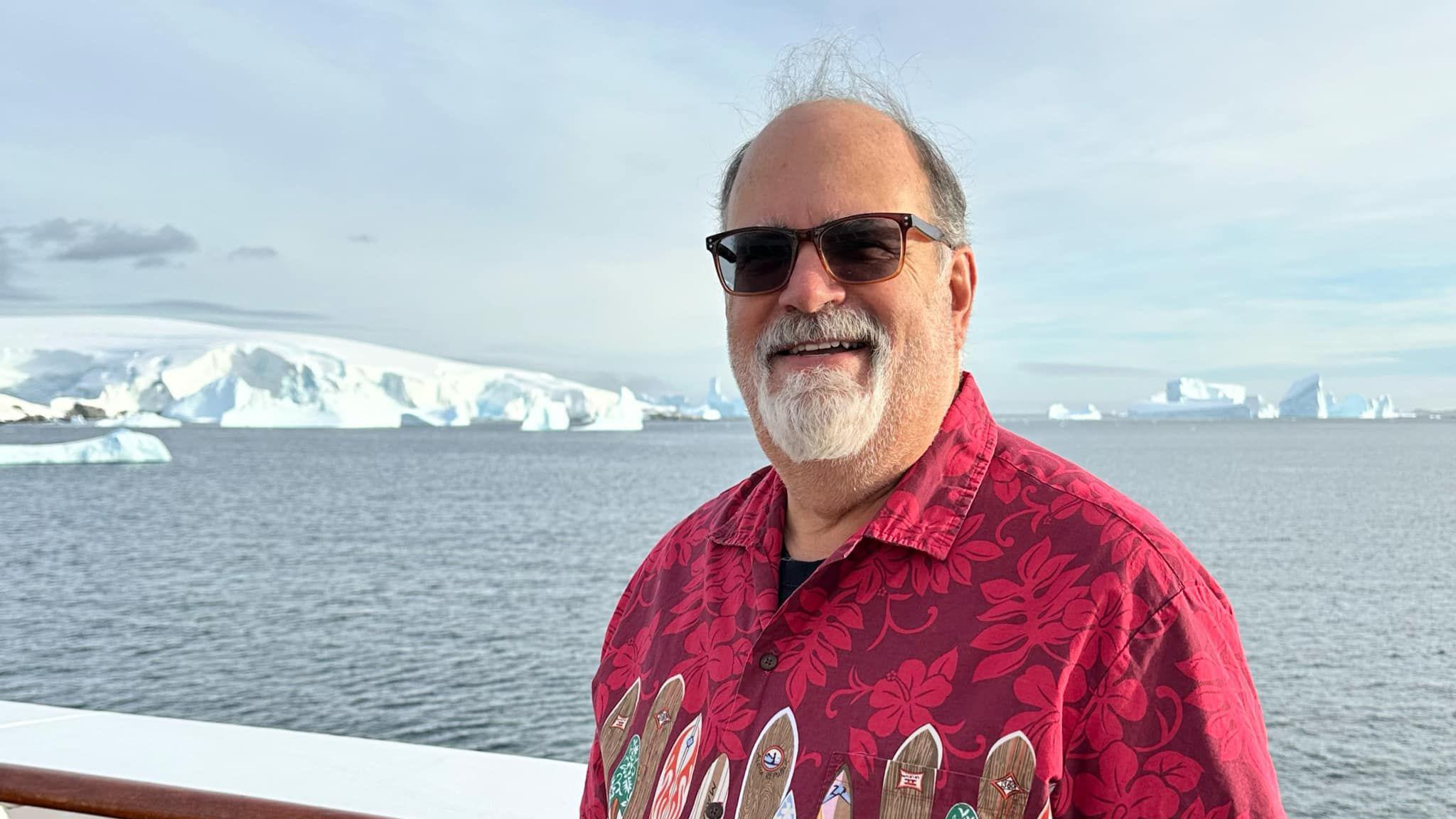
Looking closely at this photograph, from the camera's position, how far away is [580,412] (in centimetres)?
12394

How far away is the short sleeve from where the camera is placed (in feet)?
3.22

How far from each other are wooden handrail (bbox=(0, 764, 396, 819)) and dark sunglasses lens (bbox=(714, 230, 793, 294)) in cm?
103

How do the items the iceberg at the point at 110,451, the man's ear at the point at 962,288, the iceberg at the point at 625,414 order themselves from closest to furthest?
the man's ear at the point at 962,288
the iceberg at the point at 110,451
the iceberg at the point at 625,414

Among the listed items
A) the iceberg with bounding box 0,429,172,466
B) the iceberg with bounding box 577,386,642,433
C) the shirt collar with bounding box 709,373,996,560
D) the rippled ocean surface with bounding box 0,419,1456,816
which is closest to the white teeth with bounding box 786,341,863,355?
the shirt collar with bounding box 709,373,996,560

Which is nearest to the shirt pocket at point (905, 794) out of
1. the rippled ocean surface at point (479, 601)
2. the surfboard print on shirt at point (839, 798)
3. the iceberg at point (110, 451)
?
the surfboard print on shirt at point (839, 798)

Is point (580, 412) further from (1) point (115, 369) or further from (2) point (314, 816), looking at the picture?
(2) point (314, 816)

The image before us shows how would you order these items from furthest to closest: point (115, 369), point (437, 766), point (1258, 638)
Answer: point (115, 369) → point (1258, 638) → point (437, 766)

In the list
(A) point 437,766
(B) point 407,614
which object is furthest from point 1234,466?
(A) point 437,766

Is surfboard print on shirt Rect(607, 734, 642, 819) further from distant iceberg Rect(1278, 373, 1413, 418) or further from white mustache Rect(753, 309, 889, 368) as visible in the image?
distant iceberg Rect(1278, 373, 1413, 418)

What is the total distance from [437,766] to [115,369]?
11425 cm

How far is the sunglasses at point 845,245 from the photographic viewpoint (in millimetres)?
1323

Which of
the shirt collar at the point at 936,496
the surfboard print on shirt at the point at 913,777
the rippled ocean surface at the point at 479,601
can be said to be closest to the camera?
the surfboard print on shirt at the point at 913,777

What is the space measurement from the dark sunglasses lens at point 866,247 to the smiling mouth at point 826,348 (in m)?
0.08

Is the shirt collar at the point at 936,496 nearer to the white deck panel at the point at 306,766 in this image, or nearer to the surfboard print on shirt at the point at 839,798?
the surfboard print on shirt at the point at 839,798
